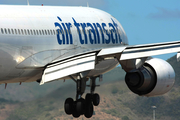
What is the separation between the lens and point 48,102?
36.8m

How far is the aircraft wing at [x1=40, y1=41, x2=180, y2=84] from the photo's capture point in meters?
21.6

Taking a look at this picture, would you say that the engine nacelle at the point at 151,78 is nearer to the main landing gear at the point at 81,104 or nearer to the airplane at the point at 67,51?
the airplane at the point at 67,51

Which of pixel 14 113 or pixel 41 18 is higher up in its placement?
pixel 41 18

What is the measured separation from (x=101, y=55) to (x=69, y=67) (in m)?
1.87

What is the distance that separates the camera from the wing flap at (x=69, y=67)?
22516 mm

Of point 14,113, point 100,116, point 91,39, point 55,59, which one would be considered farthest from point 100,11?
point 100,116

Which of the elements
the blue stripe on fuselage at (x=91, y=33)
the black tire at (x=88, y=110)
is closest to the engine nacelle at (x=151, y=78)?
the black tire at (x=88, y=110)

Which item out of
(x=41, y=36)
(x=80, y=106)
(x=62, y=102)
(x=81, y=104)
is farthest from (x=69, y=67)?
(x=62, y=102)

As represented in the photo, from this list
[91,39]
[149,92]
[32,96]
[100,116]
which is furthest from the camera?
[100,116]

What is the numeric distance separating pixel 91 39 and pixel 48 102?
33.5ft

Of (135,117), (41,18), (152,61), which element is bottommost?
(135,117)

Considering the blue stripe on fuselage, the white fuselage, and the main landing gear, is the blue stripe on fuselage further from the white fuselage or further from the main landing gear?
the main landing gear

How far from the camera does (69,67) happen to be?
76.4 feet

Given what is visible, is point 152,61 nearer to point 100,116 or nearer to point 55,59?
point 55,59
